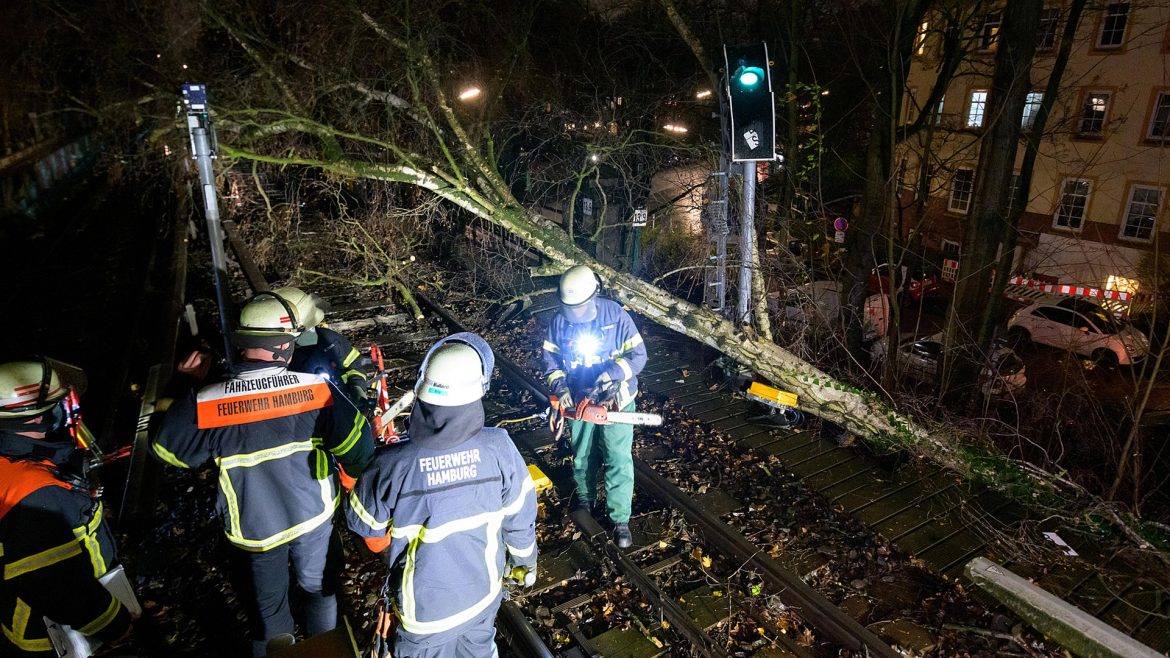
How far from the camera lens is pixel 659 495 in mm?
6164

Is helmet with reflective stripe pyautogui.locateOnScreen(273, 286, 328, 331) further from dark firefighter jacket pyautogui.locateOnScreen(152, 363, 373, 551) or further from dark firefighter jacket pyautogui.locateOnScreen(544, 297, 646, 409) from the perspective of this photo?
dark firefighter jacket pyautogui.locateOnScreen(544, 297, 646, 409)

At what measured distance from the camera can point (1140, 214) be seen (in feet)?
65.6

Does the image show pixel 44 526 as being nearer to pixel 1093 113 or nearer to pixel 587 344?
pixel 587 344

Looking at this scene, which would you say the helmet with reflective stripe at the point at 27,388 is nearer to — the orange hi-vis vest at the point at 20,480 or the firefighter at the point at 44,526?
the firefighter at the point at 44,526

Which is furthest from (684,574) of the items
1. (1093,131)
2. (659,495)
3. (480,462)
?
(1093,131)

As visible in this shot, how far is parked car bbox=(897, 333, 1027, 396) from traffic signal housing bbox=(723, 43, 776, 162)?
15.4 ft

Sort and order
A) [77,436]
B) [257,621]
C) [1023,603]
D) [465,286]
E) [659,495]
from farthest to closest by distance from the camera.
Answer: [465,286]
[659,495]
[1023,603]
[257,621]
[77,436]

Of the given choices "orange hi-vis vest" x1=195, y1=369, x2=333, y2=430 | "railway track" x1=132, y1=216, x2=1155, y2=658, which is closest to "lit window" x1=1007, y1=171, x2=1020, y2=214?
"railway track" x1=132, y1=216, x2=1155, y2=658

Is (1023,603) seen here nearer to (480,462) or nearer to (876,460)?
(876,460)

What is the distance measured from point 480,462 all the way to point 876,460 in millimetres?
5873

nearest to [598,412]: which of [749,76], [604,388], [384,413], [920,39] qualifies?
[604,388]

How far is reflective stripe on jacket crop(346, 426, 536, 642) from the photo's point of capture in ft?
8.98

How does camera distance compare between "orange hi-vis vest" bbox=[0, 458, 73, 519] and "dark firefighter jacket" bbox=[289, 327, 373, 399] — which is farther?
"dark firefighter jacket" bbox=[289, 327, 373, 399]

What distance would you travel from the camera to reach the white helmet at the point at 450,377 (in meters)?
2.67
